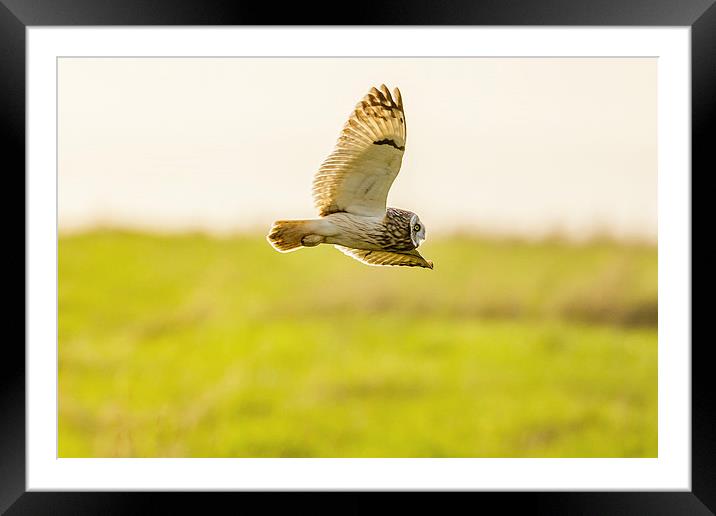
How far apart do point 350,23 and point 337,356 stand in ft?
30.3

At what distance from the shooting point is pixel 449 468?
296 cm

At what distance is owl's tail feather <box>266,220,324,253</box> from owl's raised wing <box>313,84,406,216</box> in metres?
0.15

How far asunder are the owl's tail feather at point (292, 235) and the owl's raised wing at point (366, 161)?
155 mm

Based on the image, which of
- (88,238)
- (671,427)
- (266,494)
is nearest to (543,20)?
(671,427)

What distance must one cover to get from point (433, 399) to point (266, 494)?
8.78m

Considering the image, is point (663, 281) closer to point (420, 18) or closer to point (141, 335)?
point (420, 18)

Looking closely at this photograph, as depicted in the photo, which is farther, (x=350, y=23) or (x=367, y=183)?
(x=350, y=23)

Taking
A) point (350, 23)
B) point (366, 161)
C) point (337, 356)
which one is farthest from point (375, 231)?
point (337, 356)

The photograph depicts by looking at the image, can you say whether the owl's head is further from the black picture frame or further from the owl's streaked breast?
the black picture frame

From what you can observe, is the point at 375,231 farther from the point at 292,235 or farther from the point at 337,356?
the point at 337,356

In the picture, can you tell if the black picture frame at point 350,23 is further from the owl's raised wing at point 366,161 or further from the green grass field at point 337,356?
the green grass field at point 337,356

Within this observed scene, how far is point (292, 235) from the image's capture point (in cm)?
228

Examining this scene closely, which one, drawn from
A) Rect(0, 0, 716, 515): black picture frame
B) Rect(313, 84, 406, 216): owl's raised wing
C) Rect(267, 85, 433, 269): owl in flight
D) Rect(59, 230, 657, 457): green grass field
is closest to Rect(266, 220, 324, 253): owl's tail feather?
Rect(267, 85, 433, 269): owl in flight

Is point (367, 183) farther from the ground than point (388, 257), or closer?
farther from the ground
